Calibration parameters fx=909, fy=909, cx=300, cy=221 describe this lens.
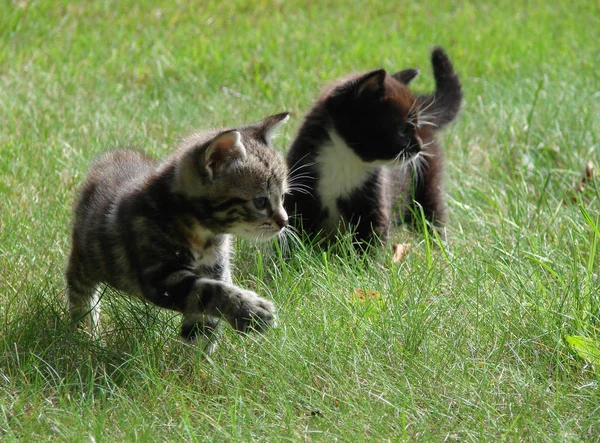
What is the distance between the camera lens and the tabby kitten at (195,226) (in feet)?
11.1

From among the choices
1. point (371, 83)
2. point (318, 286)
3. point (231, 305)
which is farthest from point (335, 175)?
point (231, 305)

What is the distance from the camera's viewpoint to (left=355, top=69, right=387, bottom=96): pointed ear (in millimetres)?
4879

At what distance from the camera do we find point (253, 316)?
3.29 meters

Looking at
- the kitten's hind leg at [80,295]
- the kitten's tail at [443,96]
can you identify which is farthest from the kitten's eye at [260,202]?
the kitten's tail at [443,96]

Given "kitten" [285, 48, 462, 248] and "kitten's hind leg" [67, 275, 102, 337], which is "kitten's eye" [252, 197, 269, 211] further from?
"kitten" [285, 48, 462, 248]

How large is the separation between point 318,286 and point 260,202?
1.73 ft

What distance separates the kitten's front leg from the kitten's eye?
399 millimetres

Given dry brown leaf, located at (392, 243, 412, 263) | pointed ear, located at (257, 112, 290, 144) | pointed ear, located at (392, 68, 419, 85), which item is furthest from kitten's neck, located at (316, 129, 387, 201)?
pointed ear, located at (257, 112, 290, 144)

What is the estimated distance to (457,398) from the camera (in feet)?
10.1

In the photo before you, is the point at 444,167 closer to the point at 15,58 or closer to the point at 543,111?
the point at 543,111

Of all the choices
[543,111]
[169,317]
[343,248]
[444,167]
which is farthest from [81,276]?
[543,111]

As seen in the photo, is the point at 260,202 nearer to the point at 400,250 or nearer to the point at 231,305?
the point at 231,305

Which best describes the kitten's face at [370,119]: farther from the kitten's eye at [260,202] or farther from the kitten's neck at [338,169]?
the kitten's eye at [260,202]

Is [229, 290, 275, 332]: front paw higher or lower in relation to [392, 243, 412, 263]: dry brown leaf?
higher
